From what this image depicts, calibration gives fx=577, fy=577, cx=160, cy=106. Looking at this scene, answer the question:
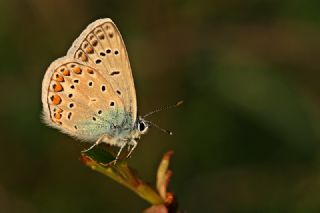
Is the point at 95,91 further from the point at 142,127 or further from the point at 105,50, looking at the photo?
the point at 142,127

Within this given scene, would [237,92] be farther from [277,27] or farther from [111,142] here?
[111,142]

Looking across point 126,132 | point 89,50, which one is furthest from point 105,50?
point 126,132

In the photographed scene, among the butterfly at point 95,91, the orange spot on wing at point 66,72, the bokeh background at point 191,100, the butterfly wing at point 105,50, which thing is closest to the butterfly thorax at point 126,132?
the butterfly at point 95,91

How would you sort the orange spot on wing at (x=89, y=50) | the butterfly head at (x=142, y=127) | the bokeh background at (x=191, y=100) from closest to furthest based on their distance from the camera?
1. the orange spot on wing at (x=89, y=50)
2. the butterfly head at (x=142, y=127)
3. the bokeh background at (x=191, y=100)

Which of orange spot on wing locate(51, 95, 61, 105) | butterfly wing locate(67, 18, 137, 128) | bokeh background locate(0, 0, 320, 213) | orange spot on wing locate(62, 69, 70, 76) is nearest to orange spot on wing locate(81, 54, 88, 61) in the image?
butterfly wing locate(67, 18, 137, 128)

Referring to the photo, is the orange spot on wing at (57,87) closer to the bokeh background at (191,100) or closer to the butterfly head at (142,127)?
the butterfly head at (142,127)

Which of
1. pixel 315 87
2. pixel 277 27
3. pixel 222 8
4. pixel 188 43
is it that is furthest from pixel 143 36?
pixel 315 87

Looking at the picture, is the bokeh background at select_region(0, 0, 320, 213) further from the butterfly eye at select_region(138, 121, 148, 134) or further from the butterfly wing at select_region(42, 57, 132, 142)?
the butterfly wing at select_region(42, 57, 132, 142)
